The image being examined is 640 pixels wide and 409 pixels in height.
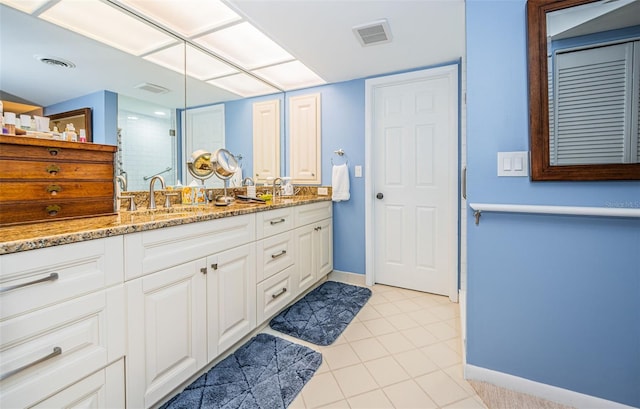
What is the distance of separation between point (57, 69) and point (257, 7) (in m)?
1.13

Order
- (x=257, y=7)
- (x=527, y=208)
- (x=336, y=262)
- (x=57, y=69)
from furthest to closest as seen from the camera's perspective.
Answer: (x=336, y=262) → (x=257, y=7) → (x=57, y=69) → (x=527, y=208)

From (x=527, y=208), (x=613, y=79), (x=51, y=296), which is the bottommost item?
(x=51, y=296)

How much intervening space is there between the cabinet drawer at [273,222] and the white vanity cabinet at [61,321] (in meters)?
0.88

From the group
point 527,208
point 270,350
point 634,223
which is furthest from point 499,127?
point 270,350

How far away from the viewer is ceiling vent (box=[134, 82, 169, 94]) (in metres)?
1.81

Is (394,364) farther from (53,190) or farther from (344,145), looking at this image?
(344,145)

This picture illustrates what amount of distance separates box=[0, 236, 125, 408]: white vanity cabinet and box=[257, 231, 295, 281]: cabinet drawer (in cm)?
89

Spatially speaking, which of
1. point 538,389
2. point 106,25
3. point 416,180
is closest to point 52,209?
point 106,25

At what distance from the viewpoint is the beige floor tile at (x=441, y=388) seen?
4.52 feet

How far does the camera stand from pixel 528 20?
1.29 meters

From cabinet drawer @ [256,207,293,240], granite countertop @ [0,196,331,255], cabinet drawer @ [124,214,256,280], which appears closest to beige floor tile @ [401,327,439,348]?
cabinet drawer @ [256,207,293,240]

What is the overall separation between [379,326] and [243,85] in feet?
8.08

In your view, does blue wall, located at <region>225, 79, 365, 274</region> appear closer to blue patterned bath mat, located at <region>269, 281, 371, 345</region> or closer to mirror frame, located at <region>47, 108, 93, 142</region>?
blue patterned bath mat, located at <region>269, 281, 371, 345</region>

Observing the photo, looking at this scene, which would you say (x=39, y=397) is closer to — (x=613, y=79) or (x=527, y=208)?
(x=527, y=208)
